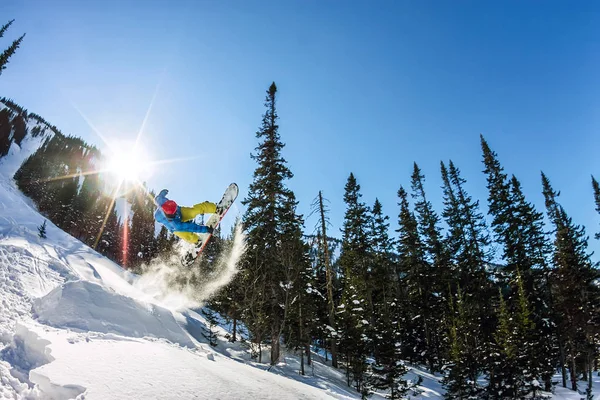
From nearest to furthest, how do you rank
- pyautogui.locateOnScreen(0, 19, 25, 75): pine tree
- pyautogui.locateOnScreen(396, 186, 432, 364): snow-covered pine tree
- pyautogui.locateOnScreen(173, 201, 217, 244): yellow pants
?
pyautogui.locateOnScreen(173, 201, 217, 244): yellow pants < pyautogui.locateOnScreen(396, 186, 432, 364): snow-covered pine tree < pyautogui.locateOnScreen(0, 19, 25, 75): pine tree

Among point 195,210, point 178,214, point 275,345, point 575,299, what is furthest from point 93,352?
point 575,299

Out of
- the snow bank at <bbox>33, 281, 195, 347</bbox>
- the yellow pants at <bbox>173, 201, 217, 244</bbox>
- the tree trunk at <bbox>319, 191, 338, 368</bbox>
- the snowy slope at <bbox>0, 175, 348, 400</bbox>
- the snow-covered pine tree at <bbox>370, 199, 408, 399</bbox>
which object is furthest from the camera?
the tree trunk at <bbox>319, 191, 338, 368</bbox>

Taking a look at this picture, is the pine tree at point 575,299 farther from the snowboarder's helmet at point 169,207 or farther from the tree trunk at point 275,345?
the snowboarder's helmet at point 169,207

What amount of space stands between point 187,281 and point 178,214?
64.3ft

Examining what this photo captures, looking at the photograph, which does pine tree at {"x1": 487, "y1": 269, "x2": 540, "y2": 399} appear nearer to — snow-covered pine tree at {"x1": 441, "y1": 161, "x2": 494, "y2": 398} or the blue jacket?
snow-covered pine tree at {"x1": 441, "y1": 161, "x2": 494, "y2": 398}

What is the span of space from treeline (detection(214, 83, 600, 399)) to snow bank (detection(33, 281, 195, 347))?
5.56 m

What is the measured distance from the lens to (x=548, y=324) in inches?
906

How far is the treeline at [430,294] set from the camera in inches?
689

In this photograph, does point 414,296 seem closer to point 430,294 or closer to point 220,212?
point 430,294

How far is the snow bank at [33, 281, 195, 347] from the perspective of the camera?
8461 millimetres

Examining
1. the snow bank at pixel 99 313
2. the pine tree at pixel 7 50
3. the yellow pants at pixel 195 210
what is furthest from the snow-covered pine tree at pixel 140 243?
the yellow pants at pixel 195 210

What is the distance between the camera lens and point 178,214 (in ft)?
31.3

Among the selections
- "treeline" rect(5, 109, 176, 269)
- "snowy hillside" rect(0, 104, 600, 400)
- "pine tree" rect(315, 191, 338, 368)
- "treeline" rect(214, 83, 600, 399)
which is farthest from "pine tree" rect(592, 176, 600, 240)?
"treeline" rect(5, 109, 176, 269)

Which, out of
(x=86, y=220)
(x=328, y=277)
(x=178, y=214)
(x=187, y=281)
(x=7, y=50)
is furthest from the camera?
(x=86, y=220)
